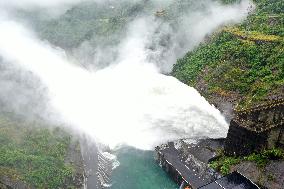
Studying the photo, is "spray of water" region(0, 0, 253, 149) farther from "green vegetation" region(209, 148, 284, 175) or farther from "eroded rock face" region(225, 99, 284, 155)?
"green vegetation" region(209, 148, 284, 175)

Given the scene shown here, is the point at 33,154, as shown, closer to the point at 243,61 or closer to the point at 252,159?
the point at 252,159

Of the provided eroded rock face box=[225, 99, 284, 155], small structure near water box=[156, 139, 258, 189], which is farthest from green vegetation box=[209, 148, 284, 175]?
eroded rock face box=[225, 99, 284, 155]

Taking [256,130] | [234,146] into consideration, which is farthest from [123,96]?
[256,130]

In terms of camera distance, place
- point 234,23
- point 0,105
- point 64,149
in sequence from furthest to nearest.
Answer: point 234,23 → point 0,105 → point 64,149

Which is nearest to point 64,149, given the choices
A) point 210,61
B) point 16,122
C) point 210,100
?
point 16,122

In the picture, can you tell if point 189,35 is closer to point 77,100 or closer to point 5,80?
point 77,100
